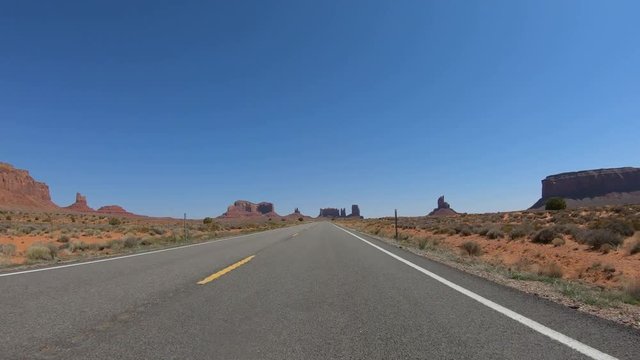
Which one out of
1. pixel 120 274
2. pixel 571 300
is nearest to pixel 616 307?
pixel 571 300

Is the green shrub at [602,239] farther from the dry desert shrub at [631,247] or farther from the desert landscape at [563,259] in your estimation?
the dry desert shrub at [631,247]

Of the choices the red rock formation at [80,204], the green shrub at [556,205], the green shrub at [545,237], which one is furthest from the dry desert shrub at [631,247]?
the red rock formation at [80,204]

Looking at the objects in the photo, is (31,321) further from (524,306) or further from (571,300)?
(571,300)

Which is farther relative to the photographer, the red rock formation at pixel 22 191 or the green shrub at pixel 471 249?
the red rock formation at pixel 22 191

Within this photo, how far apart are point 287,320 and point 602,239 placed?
2209cm

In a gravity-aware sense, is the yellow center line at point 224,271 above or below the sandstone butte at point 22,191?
below

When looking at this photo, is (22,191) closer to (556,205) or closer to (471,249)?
(556,205)

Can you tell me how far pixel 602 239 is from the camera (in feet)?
74.9

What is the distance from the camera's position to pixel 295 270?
11.2m

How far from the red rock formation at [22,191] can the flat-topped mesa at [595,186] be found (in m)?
156

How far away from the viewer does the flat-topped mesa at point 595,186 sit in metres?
155

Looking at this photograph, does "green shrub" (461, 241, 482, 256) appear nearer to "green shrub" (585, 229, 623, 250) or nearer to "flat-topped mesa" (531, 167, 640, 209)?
"green shrub" (585, 229, 623, 250)

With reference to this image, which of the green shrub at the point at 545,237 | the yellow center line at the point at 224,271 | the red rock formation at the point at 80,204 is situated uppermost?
the red rock formation at the point at 80,204

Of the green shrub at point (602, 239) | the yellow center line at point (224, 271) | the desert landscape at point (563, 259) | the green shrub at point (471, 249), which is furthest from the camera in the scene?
the green shrub at point (602, 239)
